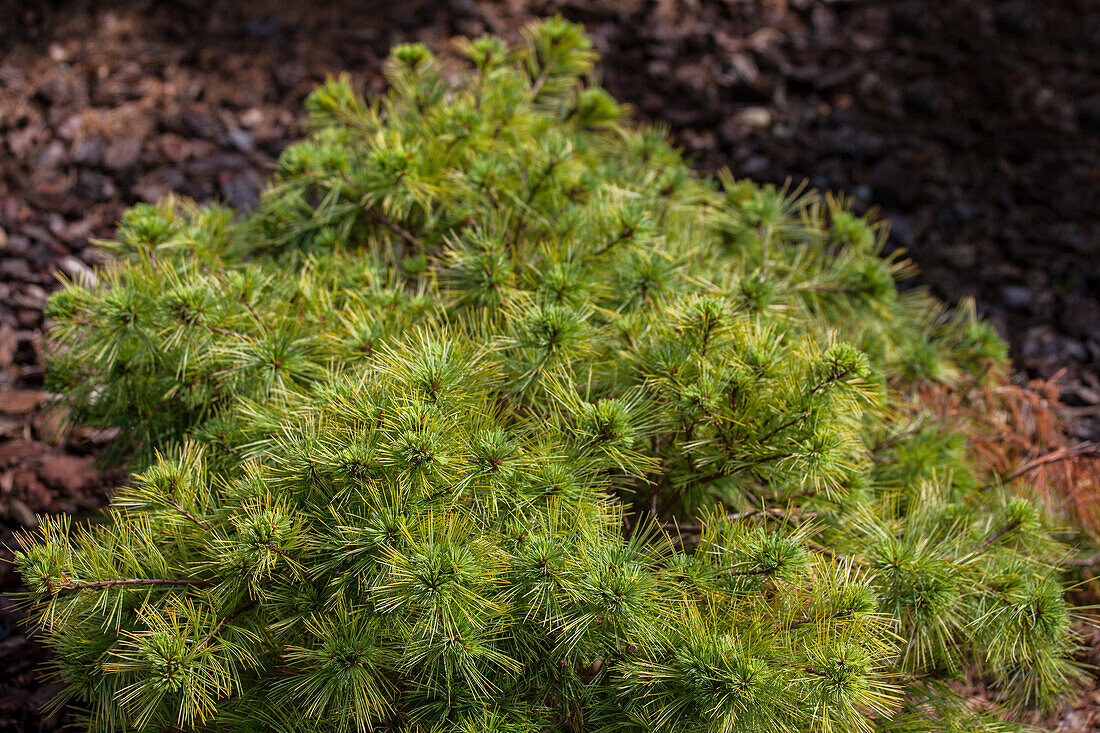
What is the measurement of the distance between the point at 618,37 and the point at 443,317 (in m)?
2.60

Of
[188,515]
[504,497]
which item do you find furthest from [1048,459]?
[188,515]

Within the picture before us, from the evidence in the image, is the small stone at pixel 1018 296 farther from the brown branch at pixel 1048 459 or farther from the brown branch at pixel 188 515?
the brown branch at pixel 188 515

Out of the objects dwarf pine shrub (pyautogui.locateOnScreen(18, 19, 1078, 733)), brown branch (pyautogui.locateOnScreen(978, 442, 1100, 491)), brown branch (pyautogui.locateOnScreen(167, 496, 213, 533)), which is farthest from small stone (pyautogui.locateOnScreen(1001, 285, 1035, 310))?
brown branch (pyautogui.locateOnScreen(167, 496, 213, 533))

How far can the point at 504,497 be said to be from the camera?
1.30m

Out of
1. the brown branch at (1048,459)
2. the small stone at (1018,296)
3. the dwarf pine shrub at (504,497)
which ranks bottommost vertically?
the small stone at (1018,296)

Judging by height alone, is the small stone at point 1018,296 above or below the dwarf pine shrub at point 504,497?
below

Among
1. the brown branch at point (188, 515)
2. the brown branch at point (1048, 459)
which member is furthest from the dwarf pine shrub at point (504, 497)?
the brown branch at point (1048, 459)

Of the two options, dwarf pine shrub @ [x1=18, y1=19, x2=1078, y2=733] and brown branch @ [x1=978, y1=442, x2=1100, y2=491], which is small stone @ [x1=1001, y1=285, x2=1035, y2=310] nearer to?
brown branch @ [x1=978, y1=442, x2=1100, y2=491]

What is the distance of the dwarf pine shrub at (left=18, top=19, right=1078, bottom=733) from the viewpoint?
123 cm

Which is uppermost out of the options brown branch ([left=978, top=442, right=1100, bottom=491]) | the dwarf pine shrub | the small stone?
the dwarf pine shrub

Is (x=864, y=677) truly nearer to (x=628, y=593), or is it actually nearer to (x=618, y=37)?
(x=628, y=593)

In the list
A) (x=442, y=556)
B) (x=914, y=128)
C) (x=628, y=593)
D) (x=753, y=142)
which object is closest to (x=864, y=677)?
(x=628, y=593)

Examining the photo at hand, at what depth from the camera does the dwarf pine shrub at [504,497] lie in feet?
4.04

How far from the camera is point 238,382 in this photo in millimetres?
1603
